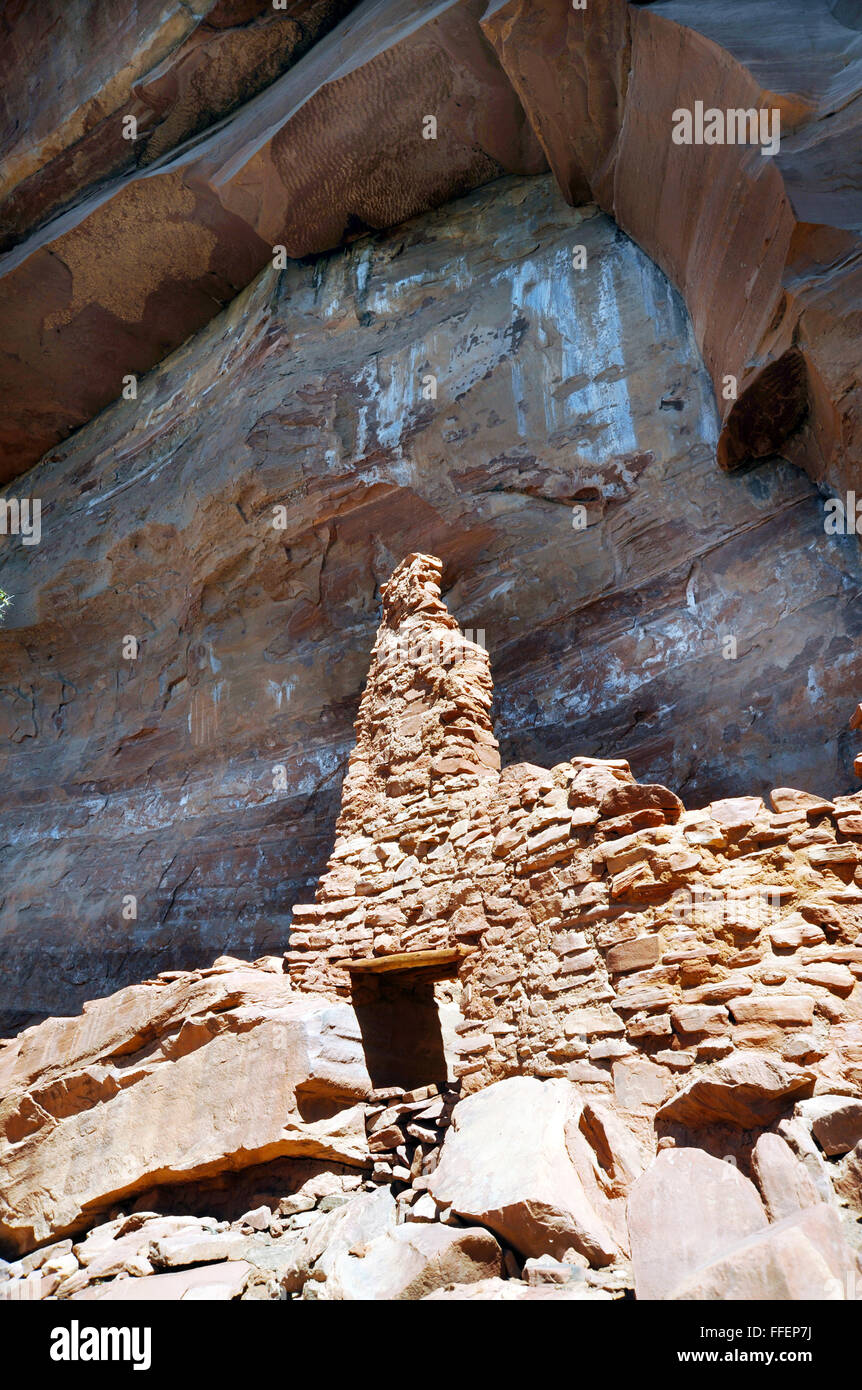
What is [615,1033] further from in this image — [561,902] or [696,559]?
[696,559]

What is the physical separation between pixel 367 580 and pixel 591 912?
8.10m

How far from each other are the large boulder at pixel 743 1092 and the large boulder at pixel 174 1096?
1.78 meters

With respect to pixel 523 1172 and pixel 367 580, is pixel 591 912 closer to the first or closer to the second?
pixel 523 1172

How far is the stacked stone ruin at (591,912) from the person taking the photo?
11.3 ft

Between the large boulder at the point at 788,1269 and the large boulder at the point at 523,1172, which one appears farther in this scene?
the large boulder at the point at 523,1172

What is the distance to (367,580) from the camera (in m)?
11.7

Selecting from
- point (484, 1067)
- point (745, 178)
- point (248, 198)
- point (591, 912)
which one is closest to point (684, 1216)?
point (591, 912)

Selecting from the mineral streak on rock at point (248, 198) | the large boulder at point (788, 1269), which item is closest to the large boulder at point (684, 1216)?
the large boulder at point (788, 1269)

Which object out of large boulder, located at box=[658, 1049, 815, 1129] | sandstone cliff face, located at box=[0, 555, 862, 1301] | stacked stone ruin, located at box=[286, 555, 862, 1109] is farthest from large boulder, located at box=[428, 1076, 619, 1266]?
large boulder, located at box=[658, 1049, 815, 1129]

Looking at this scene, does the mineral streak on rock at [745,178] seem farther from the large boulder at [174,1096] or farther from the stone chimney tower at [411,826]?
the large boulder at [174,1096]

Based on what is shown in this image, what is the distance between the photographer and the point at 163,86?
14.8 metres

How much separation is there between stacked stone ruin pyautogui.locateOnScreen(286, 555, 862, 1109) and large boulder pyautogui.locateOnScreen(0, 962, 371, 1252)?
44 centimetres

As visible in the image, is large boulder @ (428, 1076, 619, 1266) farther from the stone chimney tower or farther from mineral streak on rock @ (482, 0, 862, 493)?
mineral streak on rock @ (482, 0, 862, 493)

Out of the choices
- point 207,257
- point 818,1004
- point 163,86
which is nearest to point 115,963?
point 818,1004
